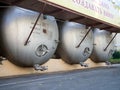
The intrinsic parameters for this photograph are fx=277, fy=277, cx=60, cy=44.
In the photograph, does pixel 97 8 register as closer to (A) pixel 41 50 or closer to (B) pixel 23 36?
(A) pixel 41 50

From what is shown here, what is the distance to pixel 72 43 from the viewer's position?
10.0m

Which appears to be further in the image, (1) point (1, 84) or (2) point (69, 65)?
(2) point (69, 65)

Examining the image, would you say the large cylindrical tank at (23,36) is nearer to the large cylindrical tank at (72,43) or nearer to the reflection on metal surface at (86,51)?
the large cylindrical tank at (72,43)

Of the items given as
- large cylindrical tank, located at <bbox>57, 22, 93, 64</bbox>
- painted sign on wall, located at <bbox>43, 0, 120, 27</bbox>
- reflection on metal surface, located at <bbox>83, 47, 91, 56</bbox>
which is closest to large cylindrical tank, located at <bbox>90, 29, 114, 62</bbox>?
painted sign on wall, located at <bbox>43, 0, 120, 27</bbox>

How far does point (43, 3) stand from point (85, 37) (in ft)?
12.2

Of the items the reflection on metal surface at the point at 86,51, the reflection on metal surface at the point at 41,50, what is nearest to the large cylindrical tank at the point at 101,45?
the reflection on metal surface at the point at 86,51

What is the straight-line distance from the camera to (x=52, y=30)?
868cm

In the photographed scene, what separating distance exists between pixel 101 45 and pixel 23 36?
5.81 metres

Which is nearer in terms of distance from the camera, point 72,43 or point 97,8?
point 72,43

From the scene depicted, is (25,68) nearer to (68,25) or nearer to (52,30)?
(52,30)

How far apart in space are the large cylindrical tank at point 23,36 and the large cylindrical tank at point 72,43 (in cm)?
143

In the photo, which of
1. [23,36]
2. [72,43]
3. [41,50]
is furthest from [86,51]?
[23,36]

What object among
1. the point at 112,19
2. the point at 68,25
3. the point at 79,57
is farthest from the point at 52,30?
the point at 112,19

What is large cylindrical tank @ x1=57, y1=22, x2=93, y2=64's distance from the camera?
983 centimetres
